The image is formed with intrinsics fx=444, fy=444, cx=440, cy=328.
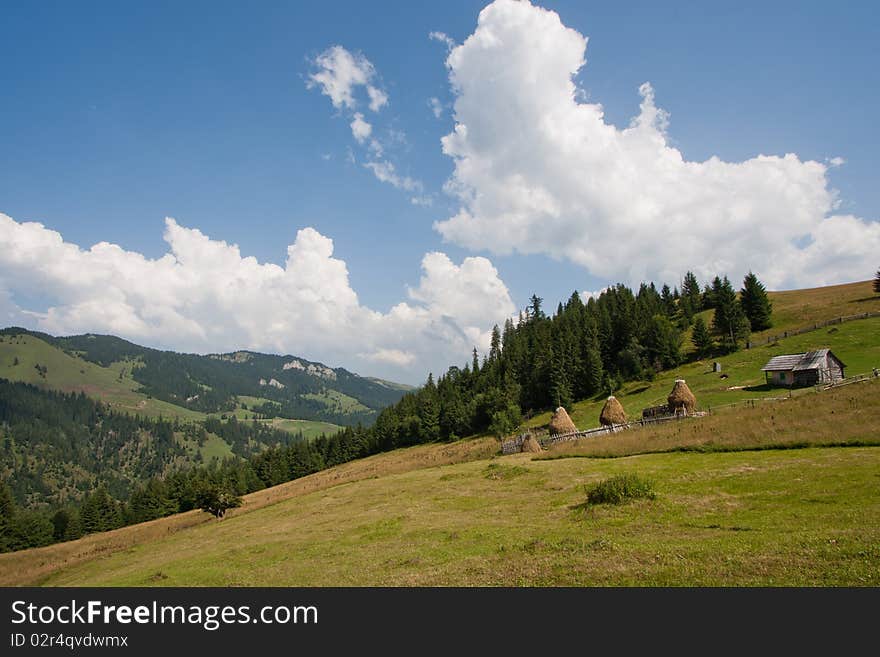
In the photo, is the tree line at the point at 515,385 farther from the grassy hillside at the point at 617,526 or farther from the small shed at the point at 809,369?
the grassy hillside at the point at 617,526

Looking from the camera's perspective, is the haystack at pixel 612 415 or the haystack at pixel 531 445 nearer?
the haystack at pixel 531 445

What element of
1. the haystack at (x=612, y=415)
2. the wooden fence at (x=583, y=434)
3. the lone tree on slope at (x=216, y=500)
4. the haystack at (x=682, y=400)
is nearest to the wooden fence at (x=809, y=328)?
the haystack at (x=682, y=400)

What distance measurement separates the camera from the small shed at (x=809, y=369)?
5850cm

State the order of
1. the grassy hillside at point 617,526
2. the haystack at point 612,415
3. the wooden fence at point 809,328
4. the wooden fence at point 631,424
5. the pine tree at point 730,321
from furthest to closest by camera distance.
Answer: the pine tree at point 730,321
the wooden fence at point 809,328
the haystack at point 612,415
the wooden fence at point 631,424
the grassy hillside at point 617,526

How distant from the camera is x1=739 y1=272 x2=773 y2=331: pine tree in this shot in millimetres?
95125

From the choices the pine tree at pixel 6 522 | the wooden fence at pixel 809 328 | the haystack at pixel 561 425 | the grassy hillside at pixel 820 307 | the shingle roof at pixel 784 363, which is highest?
the grassy hillside at pixel 820 307

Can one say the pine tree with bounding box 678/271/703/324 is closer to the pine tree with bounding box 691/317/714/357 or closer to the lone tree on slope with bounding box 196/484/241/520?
the pine tree with bounding box 691/317/714/357

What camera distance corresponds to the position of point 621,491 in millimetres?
20750

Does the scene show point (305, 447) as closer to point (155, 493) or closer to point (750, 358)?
point (155, 493)

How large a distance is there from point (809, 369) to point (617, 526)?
2315 inches

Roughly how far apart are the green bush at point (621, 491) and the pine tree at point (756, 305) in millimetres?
94307

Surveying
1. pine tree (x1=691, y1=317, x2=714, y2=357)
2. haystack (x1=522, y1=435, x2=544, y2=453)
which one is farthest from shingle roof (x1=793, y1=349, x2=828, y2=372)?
haystack (x1=522, y1=435, x2=544, y2=453)

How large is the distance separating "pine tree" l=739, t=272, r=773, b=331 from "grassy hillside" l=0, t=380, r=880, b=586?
65640 millimetres

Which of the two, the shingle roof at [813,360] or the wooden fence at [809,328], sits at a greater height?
→ the wooden fence at [809,328]
